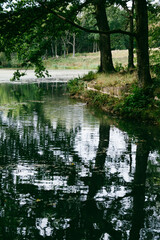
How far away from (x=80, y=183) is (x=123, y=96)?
1009 centimetres

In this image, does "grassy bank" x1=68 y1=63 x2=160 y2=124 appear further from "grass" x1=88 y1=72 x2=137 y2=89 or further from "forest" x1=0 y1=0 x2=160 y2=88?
"forest" x1=0 y1=0 x2=160 y2=88

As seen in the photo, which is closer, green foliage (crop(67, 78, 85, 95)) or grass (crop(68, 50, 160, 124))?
grass (crop(68, 50, 160, 124))

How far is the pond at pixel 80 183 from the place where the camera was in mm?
4531

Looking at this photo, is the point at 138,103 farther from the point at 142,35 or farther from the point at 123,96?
the point at 142,35

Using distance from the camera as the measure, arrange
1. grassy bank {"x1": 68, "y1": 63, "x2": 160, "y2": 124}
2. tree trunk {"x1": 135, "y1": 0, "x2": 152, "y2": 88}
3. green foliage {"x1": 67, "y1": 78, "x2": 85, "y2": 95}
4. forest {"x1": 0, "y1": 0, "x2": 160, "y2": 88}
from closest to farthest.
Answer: forest {"x1": 0, "y1": 0, "x2": 160, "y2": 88} < grassy bank {"x1": 68, "y1": 63, "x2": 160, "y2": 124} < tree trunk {"x1": 135, "y1": 0, "x2": 152, "y2": 88} < green foliage {"x1": 67, "y1": 78, "x2": 85, "y2": 95}

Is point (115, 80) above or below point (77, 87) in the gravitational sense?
above

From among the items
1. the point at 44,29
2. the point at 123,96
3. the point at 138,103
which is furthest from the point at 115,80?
the point at 44,29

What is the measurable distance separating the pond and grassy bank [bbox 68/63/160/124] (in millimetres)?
1655

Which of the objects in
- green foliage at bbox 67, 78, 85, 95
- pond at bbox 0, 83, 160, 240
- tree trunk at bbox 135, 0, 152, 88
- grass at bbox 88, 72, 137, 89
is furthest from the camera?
green foliage at bbox 67, 78, 85, 95

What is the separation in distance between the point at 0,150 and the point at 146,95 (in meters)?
7.61

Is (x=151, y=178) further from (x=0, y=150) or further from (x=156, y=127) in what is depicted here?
(x=156, y=127)

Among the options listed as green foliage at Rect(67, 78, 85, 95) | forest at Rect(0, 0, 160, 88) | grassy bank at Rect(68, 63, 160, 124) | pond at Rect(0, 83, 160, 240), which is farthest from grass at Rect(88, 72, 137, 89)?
pond at Rect(0, 83, 160, 240)

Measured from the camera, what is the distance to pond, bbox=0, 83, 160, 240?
4.53 meters

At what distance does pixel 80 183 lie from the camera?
6.27 metres
